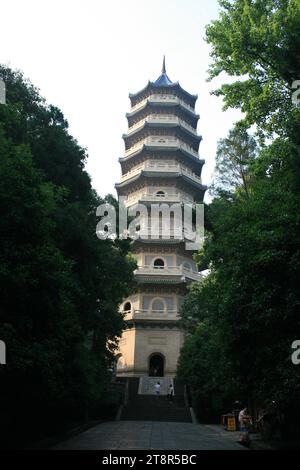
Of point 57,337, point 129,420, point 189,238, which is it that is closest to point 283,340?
point 57,337

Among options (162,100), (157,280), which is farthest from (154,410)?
(162,100)

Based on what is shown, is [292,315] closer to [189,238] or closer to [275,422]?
[275,422]

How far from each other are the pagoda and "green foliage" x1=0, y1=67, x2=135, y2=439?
12.6 m

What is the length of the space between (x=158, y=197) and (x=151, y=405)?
12.0 metres

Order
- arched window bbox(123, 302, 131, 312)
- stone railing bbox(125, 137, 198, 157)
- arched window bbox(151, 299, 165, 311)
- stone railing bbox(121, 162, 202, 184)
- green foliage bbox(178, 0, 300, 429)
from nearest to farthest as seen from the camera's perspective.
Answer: green foliage bbox(178, 0, 300, 429) < arched window bbox(151, 299, 165, 311) < arched window bbox(123, 302, 131, 312) < stone railing bbox(121, 162, 202, 184) < stone railing bbox(125, 137, 198, 157)

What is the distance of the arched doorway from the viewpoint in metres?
26.3

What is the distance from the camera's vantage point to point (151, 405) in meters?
21.0

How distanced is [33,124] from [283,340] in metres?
8.22

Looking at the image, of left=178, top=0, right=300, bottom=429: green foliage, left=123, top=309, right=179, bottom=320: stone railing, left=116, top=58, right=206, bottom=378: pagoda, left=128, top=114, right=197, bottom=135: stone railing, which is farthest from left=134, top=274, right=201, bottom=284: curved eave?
left=178, top=0, right=300, bottom=429: green foliage

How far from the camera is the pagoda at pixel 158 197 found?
85.2 feet

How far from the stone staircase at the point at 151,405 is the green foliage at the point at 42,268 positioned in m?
6.80

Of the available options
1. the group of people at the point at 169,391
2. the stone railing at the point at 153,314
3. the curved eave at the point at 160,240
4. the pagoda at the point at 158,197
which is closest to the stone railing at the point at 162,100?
the pagoda at the point at 158,197

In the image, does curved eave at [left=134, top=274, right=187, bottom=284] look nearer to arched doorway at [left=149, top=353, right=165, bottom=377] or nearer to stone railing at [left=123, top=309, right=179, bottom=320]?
stone railing at [left=123, top=309, right=179, bottom=320]
